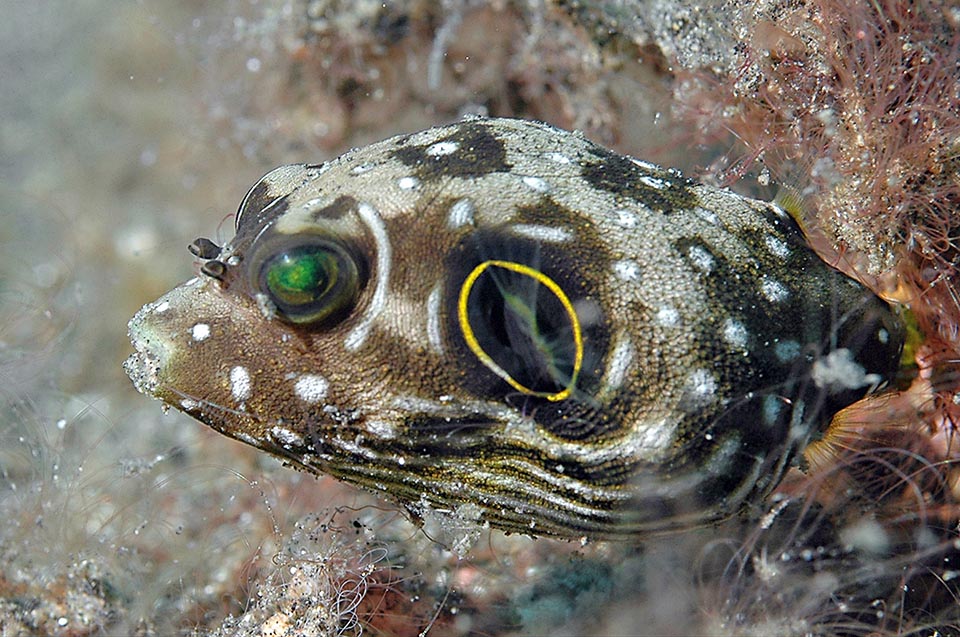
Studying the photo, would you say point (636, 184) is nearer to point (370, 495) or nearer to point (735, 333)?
point (735, 333)

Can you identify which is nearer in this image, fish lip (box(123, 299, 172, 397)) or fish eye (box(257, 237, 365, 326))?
fish eye (box(257, 237, 365, 326))

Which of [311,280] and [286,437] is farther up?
[311,280]

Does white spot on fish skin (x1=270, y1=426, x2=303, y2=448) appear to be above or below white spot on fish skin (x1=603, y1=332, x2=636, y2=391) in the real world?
below

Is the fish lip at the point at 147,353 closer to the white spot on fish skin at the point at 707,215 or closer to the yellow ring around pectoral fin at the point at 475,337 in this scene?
the yellow ring around pectoral fin at the point at 475,337

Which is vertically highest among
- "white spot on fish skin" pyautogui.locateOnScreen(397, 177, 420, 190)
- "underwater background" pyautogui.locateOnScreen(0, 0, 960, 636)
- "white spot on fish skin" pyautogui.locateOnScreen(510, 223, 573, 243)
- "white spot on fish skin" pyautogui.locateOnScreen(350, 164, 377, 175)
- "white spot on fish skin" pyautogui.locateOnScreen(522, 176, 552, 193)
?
"white spot on fish skin" pyautogui.locateOnScreen(350, 164, 377, 175)

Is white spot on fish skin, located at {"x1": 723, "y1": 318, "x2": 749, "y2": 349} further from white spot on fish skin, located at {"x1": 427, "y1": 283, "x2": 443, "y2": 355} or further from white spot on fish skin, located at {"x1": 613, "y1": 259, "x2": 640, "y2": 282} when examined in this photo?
white spot on fish skin, located at {"x1": 427, "y1": 283, "x2": 443, "y2": 355}

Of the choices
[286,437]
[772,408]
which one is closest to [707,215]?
[772,408]

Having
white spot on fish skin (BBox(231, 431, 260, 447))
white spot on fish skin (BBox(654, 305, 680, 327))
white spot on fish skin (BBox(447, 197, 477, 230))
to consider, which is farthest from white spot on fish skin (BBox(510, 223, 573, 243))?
white spot on fish skin (BBox(231, 431, 260, 447))
